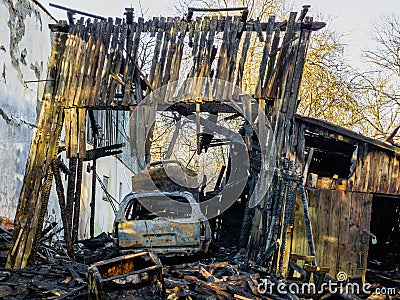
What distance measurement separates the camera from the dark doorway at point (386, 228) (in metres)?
14.1

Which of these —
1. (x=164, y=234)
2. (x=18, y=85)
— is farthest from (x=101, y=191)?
(x=164, y=234)

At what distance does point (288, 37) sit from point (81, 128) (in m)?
5.52

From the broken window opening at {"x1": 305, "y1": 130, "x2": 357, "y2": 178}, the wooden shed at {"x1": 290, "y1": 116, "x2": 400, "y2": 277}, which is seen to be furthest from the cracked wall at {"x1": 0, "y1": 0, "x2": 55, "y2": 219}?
the broken window opening at {"x1": 305, "y1": 130, "x2": 357, "y2": 178}

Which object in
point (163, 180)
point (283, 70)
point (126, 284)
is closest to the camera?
point (126, 284)

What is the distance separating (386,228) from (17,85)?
11671mm

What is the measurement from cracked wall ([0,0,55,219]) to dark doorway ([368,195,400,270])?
1056 cm

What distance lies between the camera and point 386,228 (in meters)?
14.4

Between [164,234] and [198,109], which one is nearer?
[164,234]

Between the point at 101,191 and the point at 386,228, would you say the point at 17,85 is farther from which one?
the point at 386,228

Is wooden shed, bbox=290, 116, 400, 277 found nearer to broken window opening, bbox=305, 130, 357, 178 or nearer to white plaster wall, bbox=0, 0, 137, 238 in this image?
broken window opening, bbox=305, 130, 357, 178

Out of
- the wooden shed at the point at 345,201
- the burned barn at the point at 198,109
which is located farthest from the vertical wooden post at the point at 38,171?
the wooden shed at the point at 345,201

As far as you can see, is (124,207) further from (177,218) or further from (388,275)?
(388,275)

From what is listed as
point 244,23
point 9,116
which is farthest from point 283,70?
point 9,116

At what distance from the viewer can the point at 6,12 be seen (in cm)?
1202
